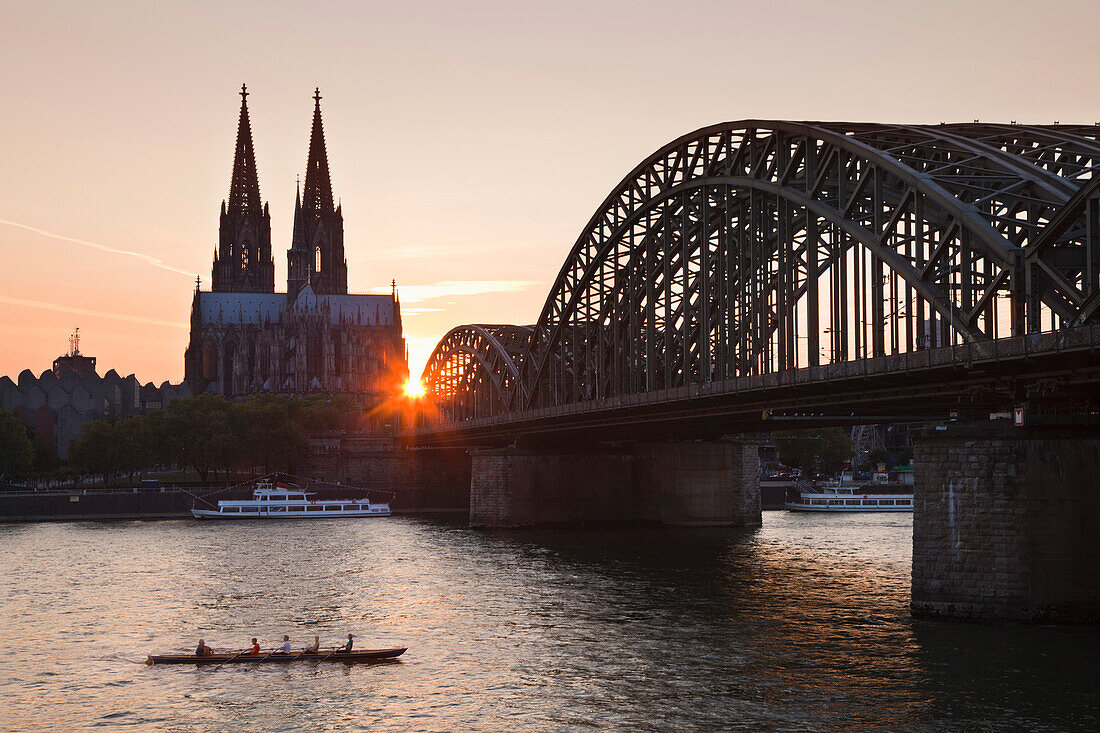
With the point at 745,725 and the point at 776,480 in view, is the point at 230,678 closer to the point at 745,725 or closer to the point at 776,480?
the point at 745,725

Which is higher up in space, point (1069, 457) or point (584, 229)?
point (584, 229)

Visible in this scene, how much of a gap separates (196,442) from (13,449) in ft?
75.3

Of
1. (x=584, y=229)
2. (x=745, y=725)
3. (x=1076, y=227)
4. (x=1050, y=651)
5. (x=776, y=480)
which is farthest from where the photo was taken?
(x=776, y=480)

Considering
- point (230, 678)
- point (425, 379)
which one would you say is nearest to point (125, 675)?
point (230, 678)

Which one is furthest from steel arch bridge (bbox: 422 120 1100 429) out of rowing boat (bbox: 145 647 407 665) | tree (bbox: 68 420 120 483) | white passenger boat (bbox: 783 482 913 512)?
tree (bbox: 68 420 120 483)

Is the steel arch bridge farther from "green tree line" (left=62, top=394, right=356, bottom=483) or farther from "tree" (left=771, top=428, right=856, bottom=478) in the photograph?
"tree" (left=771, top=428, right=856, bottom=478)

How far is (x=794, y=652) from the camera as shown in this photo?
46.7 meters

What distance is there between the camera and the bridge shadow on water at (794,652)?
37531 mm

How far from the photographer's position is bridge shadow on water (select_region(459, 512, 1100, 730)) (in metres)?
37.5

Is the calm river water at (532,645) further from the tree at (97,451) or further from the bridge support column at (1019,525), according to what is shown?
the tree at (97,451)

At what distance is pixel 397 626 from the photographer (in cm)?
5528

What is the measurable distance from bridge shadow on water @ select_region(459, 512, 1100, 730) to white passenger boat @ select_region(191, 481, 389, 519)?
61505 mm

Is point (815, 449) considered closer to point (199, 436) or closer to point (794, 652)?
point (199, 436)

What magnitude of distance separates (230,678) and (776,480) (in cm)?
14325
